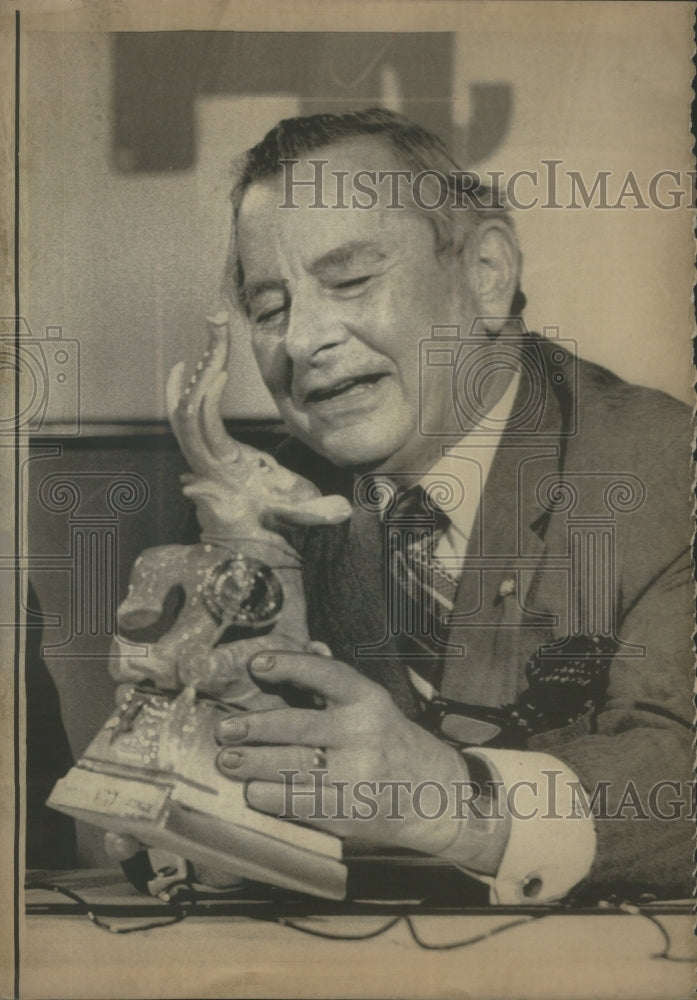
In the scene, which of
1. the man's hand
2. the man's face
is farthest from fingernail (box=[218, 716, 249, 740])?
the man's face

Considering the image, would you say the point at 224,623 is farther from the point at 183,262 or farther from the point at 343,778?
the point at 183,262

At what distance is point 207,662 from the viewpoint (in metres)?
2.73

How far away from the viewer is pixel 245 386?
2.77 metres

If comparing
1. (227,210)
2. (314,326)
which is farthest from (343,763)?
(227,210)

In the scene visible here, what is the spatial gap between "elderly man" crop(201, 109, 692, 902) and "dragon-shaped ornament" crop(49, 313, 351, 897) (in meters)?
0.06

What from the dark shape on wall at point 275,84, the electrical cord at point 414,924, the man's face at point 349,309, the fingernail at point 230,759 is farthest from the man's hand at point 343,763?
the dark shape on wall at point 275,84

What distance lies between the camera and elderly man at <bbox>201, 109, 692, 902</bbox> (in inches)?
107

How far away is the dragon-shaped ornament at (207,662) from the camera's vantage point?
2.71 metres

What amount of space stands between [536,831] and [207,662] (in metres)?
0.98

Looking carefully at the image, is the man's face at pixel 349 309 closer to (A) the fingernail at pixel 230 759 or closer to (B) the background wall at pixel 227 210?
(B) the background wall at pixel 227 210

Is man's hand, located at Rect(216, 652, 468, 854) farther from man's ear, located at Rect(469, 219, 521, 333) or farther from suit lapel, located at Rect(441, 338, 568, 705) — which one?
man's ear, located at Rect(469, 219, 521, 333)

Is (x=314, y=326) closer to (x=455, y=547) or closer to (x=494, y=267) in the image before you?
(x=494, y=267)

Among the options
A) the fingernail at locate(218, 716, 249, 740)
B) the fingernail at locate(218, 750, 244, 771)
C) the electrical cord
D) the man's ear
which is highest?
the man's ear

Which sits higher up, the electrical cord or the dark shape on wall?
the dark shape on wall
